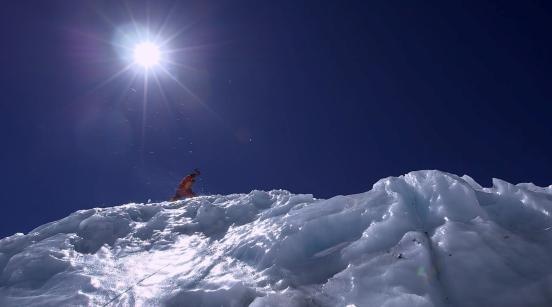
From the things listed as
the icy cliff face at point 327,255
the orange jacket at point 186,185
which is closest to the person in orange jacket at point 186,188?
the orange jacket at point 186,185

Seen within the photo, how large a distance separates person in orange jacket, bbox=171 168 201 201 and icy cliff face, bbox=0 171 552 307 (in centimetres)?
788

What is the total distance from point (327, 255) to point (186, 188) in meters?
11.4

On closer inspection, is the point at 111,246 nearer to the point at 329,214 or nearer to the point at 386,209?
the point at 329,214

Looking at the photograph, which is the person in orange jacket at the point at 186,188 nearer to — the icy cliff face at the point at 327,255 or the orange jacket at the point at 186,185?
the orange jacket at the point at 186,185

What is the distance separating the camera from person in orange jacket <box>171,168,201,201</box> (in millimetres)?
15414

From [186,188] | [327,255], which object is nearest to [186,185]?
[186,188]

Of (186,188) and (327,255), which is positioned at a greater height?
(186,188)

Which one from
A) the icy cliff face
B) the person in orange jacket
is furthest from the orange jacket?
the icy cliff face

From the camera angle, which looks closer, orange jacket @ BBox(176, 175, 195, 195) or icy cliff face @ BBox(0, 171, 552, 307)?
icy cliff face @ BBox(0, 171, 552, 307)

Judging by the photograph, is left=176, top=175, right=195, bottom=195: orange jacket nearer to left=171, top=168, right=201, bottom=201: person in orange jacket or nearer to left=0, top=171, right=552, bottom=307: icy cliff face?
left=171, top=168, right=201, bottom=201: person in orange jacket

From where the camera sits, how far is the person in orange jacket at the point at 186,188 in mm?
15414

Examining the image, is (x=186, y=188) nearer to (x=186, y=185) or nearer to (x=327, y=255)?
(x=186, y=185)

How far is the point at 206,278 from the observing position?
16.8ft

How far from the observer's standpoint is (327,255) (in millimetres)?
5113
